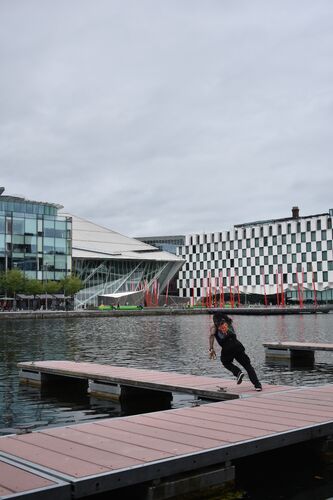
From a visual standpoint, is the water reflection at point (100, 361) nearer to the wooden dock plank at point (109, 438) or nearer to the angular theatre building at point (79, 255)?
the wooden dock plank at point (109, 438)

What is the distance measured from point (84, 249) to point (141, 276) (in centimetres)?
1560

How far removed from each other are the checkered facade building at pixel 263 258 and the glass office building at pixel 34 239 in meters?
41.2

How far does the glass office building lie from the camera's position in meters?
105

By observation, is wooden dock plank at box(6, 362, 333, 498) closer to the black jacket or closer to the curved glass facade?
the black jacket

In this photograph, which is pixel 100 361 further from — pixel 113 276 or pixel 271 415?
pixel 113 276

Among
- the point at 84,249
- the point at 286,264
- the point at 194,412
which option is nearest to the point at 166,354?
the point at 194,412

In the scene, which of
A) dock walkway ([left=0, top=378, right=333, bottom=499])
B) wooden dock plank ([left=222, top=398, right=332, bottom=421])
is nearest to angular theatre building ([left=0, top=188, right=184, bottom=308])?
wooden dock plank ([left=222, top=398, right=332, bottom=421])

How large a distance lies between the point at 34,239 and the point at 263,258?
5723 centimetres

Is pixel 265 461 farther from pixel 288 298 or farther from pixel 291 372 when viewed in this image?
pixel 288 298

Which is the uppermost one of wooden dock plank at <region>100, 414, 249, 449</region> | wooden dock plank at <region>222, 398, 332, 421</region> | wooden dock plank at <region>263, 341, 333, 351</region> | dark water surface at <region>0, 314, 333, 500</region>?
wooden dock plank at <region>263, 341, 333, 351</region>

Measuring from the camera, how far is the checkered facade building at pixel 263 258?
131625 millimetres

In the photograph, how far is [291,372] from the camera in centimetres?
2416

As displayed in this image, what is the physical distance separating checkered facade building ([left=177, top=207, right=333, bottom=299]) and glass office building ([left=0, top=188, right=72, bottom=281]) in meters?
41.2

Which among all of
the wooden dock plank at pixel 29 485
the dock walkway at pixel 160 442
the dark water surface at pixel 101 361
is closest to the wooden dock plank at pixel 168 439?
the dock walkway at pixel 160 442
